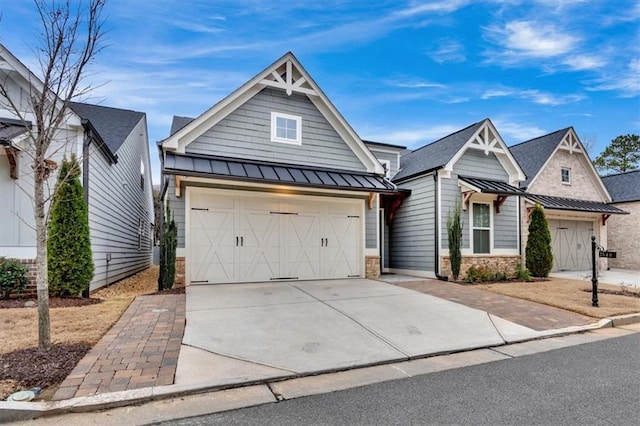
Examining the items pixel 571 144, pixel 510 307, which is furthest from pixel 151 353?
pixel 571 144

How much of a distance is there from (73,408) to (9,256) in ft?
20.8

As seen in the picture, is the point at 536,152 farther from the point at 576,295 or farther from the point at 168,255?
the point at 168,255

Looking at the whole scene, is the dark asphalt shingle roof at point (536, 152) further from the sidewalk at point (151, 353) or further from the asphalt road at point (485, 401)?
the asphalt road at point (485, 401)

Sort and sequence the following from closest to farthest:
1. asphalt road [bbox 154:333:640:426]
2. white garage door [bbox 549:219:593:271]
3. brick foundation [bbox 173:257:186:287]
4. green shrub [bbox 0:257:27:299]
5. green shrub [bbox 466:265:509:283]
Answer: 1. asphalt road [bbox 154:333:640:426]
2. green shrub [bbox 0:257:27:299]
3. brick foundation [bbox 173:257:186:287]
4. green shrub [bbox 466:265:509:283]
5. white garage door [bbox 549:219:593:271]

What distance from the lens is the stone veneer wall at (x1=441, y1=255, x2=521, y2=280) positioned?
38.0 feet

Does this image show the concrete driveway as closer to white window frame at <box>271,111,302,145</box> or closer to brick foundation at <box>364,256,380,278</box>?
brick foundation at <box>364,256,380,278</box>

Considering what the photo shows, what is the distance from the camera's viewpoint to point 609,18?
1163 centimetres

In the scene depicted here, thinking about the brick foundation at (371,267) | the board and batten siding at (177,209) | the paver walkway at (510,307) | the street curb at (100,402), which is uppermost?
the board and batten siding at (177,209)

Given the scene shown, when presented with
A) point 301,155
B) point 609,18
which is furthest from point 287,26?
point 609,18

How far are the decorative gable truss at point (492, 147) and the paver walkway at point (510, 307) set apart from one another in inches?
177

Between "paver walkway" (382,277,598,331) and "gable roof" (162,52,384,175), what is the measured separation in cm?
429

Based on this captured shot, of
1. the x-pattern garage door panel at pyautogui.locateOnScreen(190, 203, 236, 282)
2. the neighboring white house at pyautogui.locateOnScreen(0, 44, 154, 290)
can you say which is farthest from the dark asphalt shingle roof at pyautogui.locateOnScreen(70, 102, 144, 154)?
the x-pattern garage door panel at pyautogui.locateOnScreen(190, 203, 236, 282)

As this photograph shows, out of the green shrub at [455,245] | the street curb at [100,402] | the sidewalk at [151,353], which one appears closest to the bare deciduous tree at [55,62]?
the sidewalk at [151,353]

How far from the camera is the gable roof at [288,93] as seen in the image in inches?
363
